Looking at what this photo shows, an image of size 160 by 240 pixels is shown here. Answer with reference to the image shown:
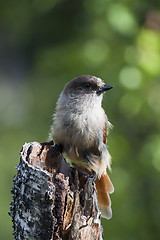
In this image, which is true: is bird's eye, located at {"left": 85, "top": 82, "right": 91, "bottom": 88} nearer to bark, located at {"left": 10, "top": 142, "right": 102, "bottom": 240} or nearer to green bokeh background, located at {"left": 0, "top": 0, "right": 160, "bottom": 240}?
green bokeh background, located at {"left": 0, "top": 0, "right": 160, "bottom": 240}

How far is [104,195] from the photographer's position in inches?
181

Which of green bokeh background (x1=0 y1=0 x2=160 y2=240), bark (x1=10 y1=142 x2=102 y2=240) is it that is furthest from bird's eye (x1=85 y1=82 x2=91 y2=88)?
bark (x1=10 y1=142 x2=102 y2=240)

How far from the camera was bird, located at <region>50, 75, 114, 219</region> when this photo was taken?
4.20 meters

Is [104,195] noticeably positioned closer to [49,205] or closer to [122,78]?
[122,78]

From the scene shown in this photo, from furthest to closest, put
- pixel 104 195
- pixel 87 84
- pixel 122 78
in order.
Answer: pixel 122 78 → pixel 104 195 → pixel 87 84

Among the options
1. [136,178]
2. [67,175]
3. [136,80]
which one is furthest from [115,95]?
[67,175]

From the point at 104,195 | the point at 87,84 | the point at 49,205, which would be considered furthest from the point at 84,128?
the point at 49,205

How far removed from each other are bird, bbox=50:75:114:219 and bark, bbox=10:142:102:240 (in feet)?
3.22

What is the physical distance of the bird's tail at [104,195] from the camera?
4.56m

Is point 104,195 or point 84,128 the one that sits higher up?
point 84,128

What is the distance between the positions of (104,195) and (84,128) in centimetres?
84

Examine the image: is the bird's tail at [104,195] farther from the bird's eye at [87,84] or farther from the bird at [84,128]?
the bird's eye at [87,84]

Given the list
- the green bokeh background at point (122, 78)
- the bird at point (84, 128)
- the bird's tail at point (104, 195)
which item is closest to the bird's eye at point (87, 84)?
the bird at point (84, 128)

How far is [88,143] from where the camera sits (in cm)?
426
